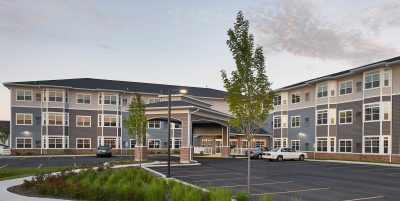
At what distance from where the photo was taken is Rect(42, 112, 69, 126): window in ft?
178

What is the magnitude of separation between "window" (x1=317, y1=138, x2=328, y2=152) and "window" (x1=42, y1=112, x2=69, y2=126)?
36663 millimetres

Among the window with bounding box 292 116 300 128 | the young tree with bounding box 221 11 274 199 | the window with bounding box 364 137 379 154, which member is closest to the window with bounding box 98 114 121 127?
the window with bounding box 292 116 300 128

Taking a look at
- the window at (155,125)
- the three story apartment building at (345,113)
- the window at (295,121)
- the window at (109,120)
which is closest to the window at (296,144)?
the three story apartment building at (345,113)

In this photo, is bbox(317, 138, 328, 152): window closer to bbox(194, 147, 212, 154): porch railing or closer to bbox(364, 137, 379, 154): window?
bbox(364, 137, 379, 154): window

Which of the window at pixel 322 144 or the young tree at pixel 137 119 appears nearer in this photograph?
the young tree at pixel 137 119

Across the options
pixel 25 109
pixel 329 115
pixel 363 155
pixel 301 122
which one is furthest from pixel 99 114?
pixel 363 155

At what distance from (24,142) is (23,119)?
11.0 feet

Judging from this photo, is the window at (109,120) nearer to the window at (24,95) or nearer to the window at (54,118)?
the window at (54,118)

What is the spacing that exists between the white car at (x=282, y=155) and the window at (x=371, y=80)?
408 inches

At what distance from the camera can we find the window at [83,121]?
5719 centimetres

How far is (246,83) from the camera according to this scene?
1334cm

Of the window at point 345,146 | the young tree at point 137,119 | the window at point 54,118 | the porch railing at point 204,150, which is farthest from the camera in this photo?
the porch railing at point 204,150

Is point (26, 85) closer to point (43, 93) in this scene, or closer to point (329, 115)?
point (43, 93)

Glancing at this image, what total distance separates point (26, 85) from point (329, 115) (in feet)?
138
